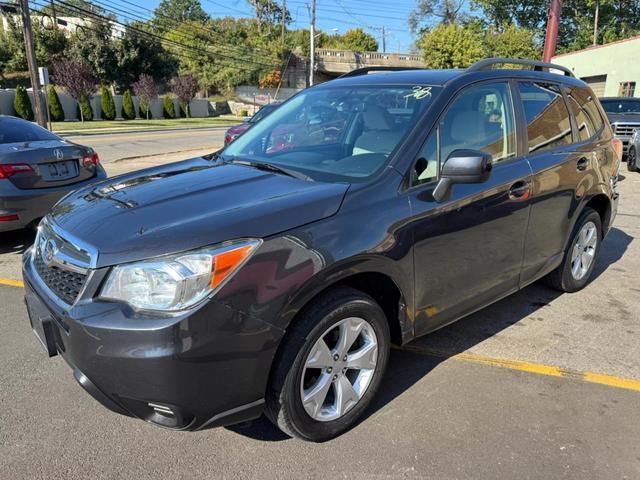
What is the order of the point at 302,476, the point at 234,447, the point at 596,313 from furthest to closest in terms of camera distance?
1. the point at 596,313
2. the point at 234,447
3. the point at 302,476

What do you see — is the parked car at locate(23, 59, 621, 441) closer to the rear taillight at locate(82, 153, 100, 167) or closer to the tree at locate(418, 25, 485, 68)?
the rear taillight at locate(82, 153, 100, 167)

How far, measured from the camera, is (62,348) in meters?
2.41

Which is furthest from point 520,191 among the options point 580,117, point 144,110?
point 144,110

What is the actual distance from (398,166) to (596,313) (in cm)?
257

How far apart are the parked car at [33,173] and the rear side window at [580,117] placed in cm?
514

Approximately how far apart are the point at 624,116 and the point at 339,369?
14720 millimetres

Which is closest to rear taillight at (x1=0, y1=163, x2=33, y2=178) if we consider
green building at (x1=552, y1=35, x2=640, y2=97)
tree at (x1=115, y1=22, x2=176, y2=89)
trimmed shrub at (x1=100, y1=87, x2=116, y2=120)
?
green building at (x1=552, y1=35, x2=640, y2=97)

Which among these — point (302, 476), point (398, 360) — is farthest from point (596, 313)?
point (302, 476)

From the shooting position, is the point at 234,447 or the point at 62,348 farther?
the point at 234,447

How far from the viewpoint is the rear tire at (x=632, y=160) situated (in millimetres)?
12032

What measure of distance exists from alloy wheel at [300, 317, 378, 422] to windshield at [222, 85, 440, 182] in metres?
0.79

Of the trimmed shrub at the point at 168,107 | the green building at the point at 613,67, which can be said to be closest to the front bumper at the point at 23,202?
the green building at the point at 613,67

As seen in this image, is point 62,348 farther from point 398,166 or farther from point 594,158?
point 594,158

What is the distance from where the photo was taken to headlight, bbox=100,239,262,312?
6.98ft
